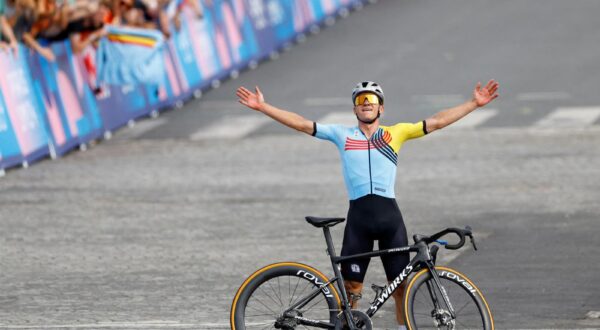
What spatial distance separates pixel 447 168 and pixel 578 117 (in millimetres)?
4464

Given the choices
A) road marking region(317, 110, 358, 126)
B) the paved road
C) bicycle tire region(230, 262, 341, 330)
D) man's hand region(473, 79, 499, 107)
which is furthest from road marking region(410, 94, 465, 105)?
bicycle tire region(230, 262, 341, 330)

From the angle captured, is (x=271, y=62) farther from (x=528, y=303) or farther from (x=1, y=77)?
(x=528, y=303)

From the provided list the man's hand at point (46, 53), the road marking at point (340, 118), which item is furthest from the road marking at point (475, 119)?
the man's hand at point (46, 53)

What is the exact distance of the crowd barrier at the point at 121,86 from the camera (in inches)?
819

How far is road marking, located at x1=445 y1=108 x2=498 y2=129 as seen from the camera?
23.3 m

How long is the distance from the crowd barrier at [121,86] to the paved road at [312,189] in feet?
1.35

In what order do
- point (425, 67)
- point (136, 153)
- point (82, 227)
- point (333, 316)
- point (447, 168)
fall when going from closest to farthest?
point (333, 316)
point (82, 227)
point (447, 168)
point (136, 153)
point (425, 67)

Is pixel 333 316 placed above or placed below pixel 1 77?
below

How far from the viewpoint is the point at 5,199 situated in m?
18.4

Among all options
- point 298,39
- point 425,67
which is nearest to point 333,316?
point 425,67

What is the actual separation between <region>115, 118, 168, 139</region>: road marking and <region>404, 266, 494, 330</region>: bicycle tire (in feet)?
46.9

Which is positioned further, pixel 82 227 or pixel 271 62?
pixel 271 62

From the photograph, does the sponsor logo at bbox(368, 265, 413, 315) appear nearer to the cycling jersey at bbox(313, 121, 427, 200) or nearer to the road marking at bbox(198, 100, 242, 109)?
the cycling jersey at bbox(313, 121, 427, 200)

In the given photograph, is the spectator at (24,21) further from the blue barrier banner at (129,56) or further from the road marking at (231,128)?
the road marking at (231,128)
